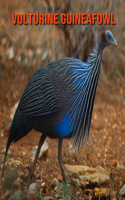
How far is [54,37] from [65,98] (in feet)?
7.22

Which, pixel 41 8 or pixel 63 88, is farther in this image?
pixel 41 8

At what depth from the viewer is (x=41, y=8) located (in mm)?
4168

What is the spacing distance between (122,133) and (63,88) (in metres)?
1.82

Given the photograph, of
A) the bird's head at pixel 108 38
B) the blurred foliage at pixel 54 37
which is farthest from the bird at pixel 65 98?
the blurred foliage at pixel 54 37

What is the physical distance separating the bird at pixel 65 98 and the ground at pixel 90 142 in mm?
289

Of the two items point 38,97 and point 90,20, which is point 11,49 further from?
point 38,97

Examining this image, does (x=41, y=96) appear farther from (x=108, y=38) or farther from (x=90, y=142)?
(x=90, y=142)

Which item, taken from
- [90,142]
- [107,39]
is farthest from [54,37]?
[107,39]

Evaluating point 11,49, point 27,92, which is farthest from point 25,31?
point 27,92

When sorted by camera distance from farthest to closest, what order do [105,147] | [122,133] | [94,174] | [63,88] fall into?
[122,133] < [105,147] < [94,174] < [63,88]

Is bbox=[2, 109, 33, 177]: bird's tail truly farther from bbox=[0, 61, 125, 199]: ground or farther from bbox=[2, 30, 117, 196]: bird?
bbox=[0, 61, 125, 199]: ground

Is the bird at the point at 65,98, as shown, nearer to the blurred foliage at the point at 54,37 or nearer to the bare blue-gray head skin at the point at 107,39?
the bare blue-gray head skin at the point at 107,39

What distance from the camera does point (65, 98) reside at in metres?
2.24

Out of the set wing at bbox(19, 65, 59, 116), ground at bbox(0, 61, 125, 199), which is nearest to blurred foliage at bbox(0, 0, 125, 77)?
ground at bbox(0, 61, 125, 199)
